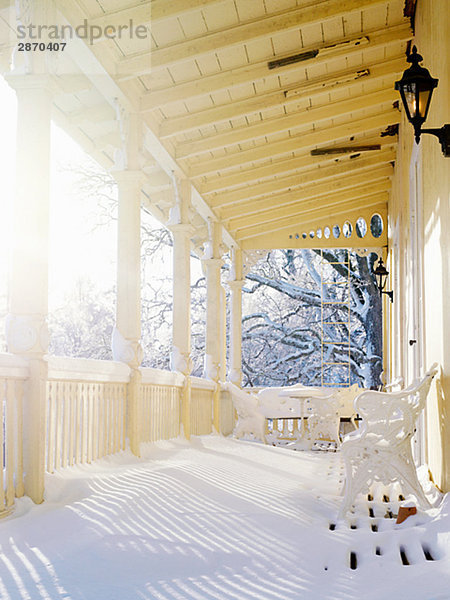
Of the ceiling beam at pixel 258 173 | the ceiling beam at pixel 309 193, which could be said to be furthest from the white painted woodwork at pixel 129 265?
the ceiling beam at pixel 309 193

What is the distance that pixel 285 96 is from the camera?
24.4ft

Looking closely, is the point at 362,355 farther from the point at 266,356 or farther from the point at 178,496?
the point at 178,496

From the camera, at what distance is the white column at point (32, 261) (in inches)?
159

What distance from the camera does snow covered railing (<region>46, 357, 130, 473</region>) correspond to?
4.53 metres

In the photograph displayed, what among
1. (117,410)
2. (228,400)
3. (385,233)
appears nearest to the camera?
(117,410)

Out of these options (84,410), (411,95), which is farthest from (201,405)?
(411,95)

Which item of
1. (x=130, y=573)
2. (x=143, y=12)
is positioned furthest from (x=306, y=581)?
(x=143, y=12)

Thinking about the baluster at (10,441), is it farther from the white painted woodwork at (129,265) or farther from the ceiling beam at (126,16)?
the ceiling beam at (126,16)

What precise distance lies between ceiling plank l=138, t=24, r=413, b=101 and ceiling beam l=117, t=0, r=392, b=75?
631 mm

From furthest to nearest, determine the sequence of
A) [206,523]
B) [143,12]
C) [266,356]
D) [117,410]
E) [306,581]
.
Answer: [266,356] → [117,410] → [143,12] → [206,523] → [306,581]

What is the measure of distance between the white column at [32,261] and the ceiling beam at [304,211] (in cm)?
770

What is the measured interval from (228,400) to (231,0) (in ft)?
23.6

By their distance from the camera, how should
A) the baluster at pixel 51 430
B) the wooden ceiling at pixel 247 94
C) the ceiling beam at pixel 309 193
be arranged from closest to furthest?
the baluster at pixel 51 430, the wooden ceiling at pixel 247 94, the ceiling beam at pixel 309 193

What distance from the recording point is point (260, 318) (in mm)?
20438
